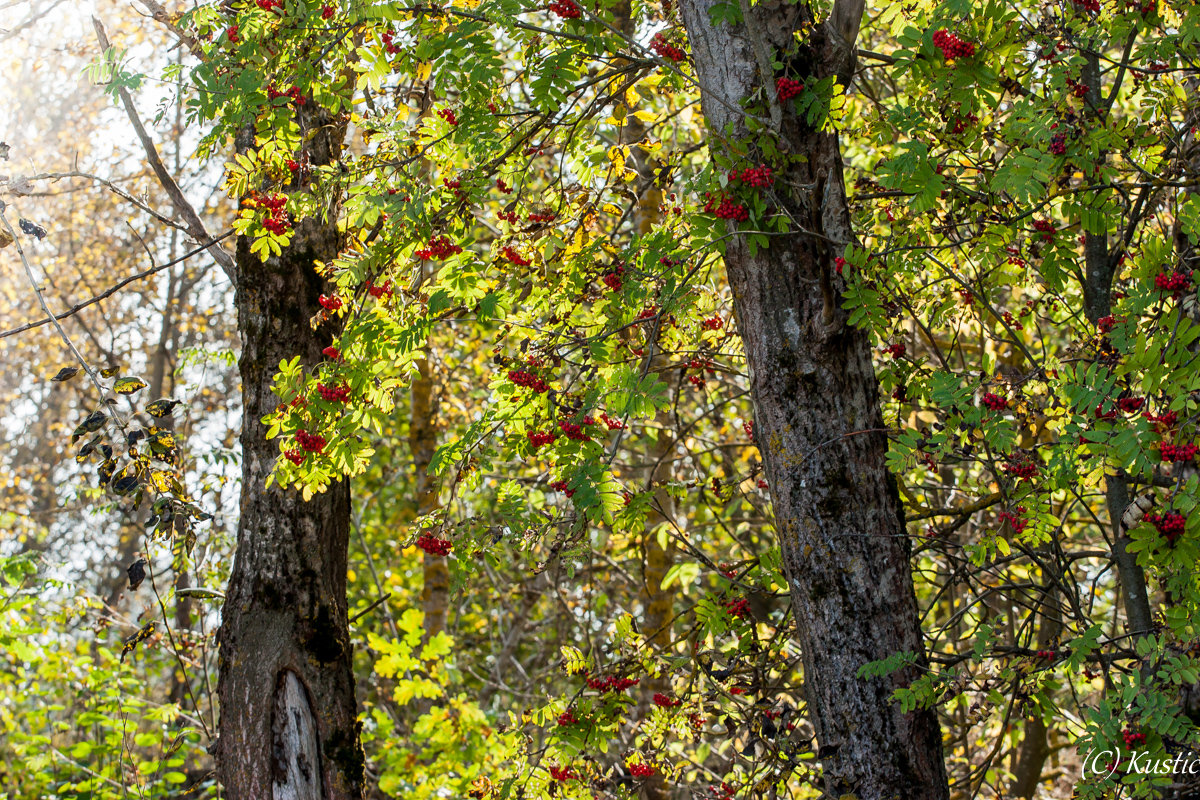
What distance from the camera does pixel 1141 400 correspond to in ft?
7.39

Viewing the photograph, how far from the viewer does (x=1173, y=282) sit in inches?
84.7

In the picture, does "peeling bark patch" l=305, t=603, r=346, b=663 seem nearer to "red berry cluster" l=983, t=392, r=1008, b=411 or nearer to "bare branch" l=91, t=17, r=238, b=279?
"bare branch" l=91, t=17, r=238, b=279

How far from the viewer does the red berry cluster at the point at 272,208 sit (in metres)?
2.88

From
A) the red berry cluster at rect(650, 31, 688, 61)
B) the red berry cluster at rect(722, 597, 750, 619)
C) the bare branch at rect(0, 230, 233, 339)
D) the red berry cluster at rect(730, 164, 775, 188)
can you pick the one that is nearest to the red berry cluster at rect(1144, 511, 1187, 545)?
the red berry cluster at rect(730, 164, 775, 188)

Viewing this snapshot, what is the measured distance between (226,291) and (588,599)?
8.02 m

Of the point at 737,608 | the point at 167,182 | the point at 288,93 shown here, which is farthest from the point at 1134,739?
the point at 167,182

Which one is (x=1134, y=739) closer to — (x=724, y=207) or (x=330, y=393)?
(x=724, y=207)

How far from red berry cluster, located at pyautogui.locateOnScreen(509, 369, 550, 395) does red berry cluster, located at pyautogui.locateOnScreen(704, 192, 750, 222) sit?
0.80 metres

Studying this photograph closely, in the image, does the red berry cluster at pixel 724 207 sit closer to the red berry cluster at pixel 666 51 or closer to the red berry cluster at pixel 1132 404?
the red berry cluster at pixel 666 51

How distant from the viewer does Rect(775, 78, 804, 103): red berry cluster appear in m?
2.39

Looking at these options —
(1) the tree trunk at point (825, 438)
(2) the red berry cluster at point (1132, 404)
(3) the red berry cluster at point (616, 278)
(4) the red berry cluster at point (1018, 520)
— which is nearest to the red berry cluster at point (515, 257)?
(3) the red berry cluster at point (616, 278)

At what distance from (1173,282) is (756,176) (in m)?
1.08

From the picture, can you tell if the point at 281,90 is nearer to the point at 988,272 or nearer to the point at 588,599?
the point at 988,272

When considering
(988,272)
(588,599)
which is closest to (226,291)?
(588,599)
